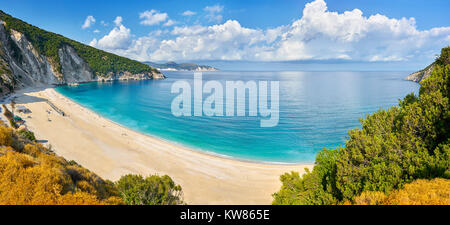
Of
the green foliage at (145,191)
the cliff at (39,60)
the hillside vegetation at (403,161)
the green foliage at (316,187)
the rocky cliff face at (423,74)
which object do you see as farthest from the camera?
the rocky cliff face at (423,74)

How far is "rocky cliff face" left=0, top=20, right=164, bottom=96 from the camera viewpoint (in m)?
77.6

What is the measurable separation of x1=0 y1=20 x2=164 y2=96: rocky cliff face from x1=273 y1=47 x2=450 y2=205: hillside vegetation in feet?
297

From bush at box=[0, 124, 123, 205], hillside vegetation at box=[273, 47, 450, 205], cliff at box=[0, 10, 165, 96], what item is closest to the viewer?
bush at box=[0, 124, 123, 205]

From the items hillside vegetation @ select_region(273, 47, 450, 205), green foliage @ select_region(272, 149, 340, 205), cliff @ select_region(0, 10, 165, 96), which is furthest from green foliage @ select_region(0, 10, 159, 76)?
hillside vegetation @ select_region(273, 47, 450, 205)

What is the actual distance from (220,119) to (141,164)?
97.1ft

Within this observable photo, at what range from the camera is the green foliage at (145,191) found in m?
12.7

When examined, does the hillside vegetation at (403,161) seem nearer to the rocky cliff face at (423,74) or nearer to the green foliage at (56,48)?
the green foliage at (56,48)

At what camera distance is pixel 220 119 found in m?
54.8

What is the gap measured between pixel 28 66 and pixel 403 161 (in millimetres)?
150248

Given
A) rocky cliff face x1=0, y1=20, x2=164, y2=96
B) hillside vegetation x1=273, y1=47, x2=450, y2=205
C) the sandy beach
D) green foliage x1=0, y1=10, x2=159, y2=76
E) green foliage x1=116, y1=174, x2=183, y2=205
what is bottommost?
the sandy beach

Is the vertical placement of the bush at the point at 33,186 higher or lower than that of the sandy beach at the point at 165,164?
higher

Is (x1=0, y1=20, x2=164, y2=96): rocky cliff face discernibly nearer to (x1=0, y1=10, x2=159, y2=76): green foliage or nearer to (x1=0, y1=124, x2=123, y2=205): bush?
(x1=0, y1=10, x2=159, y2=76): green foliage

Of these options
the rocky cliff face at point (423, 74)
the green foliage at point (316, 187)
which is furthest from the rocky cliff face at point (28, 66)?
the rocky cliff face at point (423, 74)
